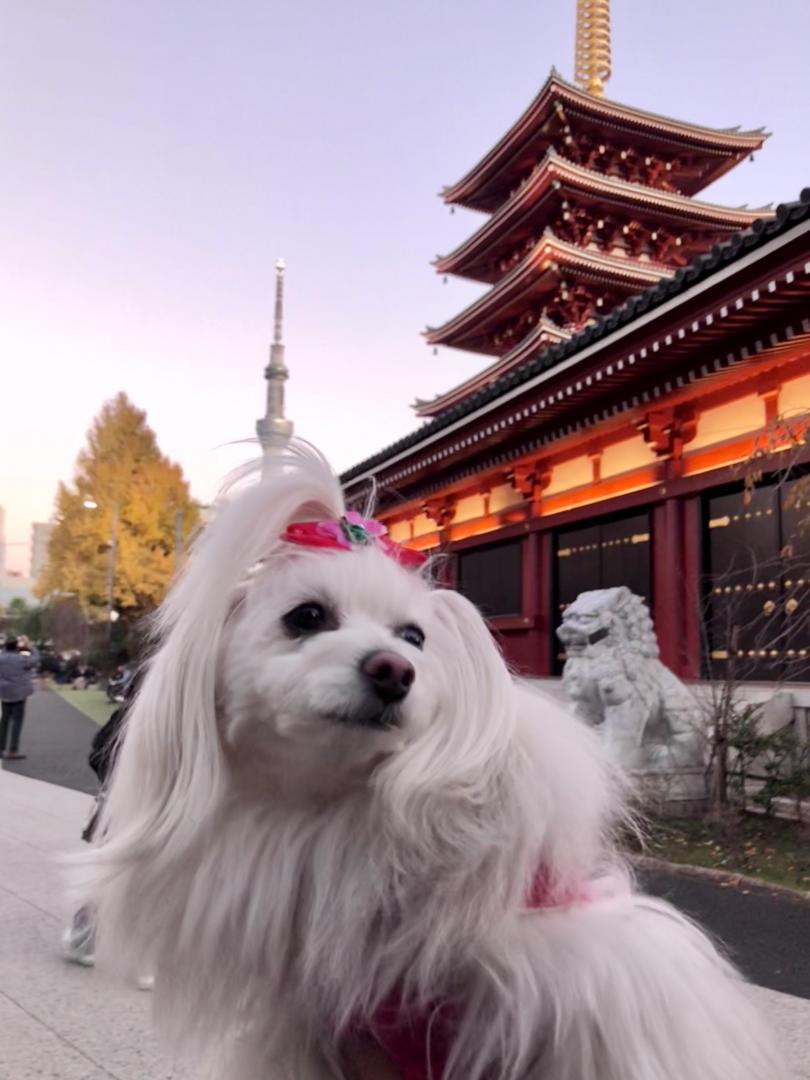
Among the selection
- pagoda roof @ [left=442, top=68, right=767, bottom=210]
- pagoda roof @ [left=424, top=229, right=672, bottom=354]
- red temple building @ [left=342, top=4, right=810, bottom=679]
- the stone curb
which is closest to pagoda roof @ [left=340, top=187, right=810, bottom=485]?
red temple building @ [left=342, top=4, right=810, bottom=679]

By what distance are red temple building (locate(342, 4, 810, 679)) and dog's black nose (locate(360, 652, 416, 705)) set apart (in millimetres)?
1755

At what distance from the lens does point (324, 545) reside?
4.57ft

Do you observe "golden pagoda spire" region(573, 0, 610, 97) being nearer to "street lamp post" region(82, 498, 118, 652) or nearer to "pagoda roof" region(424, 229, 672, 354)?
"pagoda roof" region(424, 229, 672, 354)

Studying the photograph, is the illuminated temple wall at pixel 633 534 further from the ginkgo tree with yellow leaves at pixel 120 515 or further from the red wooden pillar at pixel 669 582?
the ginkgo tree with yellow leaves at pixel 120 515

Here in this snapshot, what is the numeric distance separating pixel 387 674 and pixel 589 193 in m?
14.2

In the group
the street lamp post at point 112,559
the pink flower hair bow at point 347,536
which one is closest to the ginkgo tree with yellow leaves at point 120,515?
the street lamp post at point 112,559

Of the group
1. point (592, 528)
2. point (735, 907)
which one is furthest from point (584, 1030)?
point (592, 528)

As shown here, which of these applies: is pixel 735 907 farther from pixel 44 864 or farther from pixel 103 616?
pixel 103 616

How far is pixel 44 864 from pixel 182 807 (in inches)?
172

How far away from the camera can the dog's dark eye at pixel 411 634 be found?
137 cm

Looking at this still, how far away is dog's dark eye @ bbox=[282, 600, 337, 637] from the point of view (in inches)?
51.8

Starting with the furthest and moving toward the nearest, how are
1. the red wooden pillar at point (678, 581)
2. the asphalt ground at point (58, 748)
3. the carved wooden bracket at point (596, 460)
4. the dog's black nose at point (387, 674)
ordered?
the carved wooden bracket at point (596, 460), the asphalt ground at point (58, 748), the red wooden pillar at point (678, 581), the dog's black nose at point (387, 674)

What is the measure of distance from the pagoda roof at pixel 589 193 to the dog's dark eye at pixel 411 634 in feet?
44.3

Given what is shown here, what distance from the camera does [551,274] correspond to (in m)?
13.5
